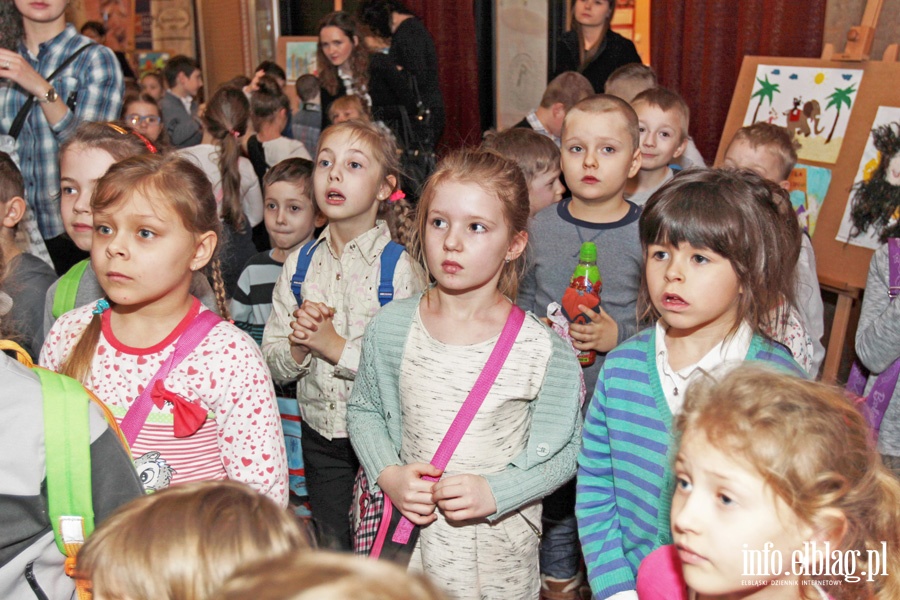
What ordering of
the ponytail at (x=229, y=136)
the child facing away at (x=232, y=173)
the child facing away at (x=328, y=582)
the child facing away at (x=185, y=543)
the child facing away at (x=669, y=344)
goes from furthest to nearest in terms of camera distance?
the ponytail at (x=229, y=136), the child facing away at (x=232, y=173), the child facing away at (x=669, y=344), the child facing away at (x=185, y=543), the child facing away at (x=328, y=582)

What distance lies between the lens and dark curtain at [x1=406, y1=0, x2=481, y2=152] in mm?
7598

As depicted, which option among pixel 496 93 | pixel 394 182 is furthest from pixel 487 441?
pixel 496 93

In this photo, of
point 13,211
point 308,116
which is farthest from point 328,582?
point 308,116

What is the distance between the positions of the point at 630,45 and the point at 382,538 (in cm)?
361

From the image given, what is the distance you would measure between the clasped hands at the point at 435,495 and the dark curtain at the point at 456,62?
570 cm

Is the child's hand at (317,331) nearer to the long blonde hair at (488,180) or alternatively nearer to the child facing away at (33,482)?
the long blonde hair at (488,180)

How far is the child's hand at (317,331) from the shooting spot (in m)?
2.50

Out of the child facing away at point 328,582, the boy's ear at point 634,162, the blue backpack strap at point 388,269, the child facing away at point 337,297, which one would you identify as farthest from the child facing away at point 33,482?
the boy's ear at point 634,162

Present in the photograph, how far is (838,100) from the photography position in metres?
4.16

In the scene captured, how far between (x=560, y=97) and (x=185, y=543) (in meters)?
3.78

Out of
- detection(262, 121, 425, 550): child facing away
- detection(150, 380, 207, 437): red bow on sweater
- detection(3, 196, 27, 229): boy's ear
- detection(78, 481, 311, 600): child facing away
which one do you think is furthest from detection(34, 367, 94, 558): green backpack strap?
detection(3, 196, 27, 229): boy's ear

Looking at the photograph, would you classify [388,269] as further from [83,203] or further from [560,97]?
[560,97]

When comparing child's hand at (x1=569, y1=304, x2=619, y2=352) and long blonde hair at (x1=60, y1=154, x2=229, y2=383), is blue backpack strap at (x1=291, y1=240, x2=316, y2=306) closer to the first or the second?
long blonde hair at (x1=60, y1=154, x2=229, y2=383)

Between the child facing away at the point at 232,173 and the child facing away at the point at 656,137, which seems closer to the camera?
the child facing away at the point at 656,137
